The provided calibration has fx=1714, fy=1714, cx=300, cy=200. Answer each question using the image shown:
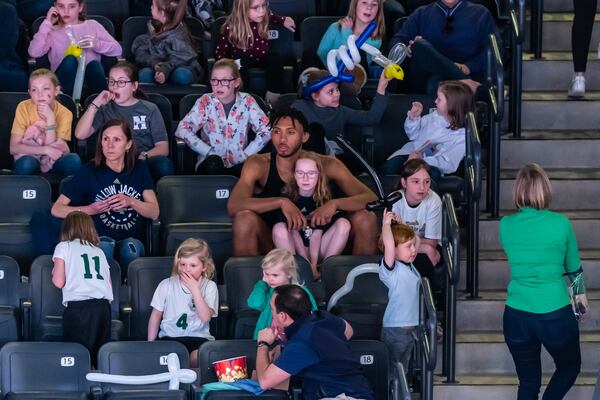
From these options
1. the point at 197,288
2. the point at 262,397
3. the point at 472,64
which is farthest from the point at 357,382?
the point at 472,64

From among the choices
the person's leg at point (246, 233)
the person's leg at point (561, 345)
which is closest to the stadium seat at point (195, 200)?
the person's leg at point (246, 233)

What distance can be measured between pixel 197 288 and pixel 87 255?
63 centimetres

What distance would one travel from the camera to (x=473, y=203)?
9.71m

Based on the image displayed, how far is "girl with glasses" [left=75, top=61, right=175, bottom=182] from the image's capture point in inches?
412

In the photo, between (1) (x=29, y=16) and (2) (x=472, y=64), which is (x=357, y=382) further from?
(1) (x=29, y=16)

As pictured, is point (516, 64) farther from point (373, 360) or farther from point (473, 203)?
point (373, 360)

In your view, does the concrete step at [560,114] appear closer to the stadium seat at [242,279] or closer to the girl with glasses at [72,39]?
the stadium seat at [242,279]

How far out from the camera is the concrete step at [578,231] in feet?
33.7

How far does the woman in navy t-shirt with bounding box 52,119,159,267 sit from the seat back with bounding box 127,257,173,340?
35 centimetres

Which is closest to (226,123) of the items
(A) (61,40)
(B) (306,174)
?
(B) (306,174)

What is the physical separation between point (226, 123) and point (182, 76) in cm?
78

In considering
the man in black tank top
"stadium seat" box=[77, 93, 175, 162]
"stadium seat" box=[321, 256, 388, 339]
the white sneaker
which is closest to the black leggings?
the white sneaker

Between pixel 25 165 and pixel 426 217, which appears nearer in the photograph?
pixel 426 217

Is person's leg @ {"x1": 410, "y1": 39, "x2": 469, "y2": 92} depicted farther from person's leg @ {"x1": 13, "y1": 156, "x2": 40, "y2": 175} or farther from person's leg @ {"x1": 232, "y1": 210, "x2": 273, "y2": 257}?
person's leg @ {"x1": 13, "y1": 156, "x2": 40, "y2": 175}
